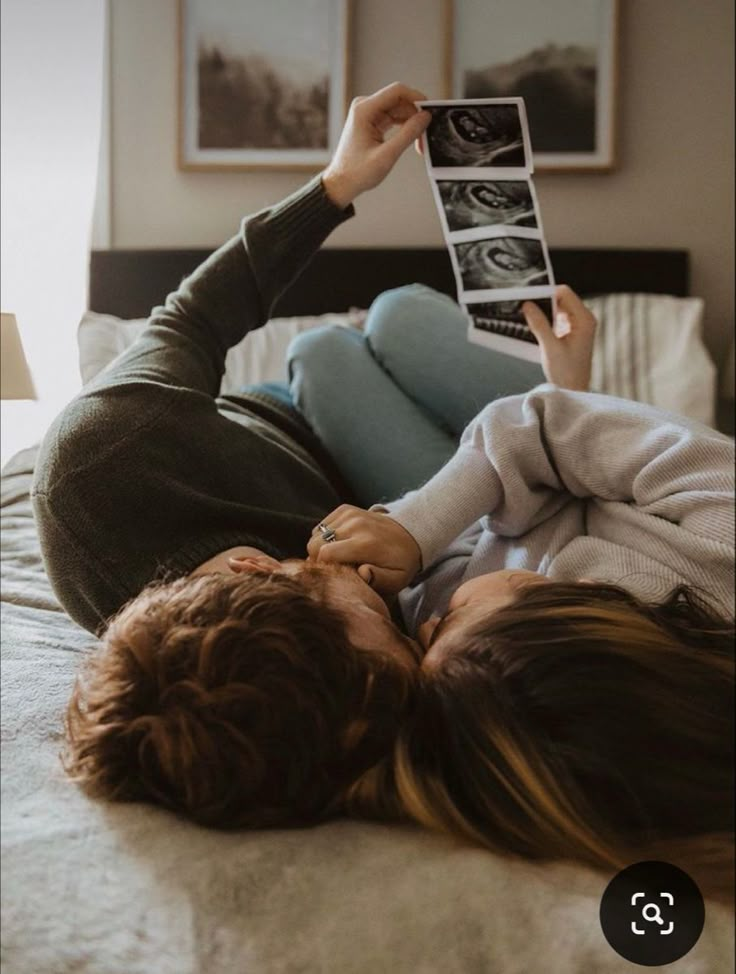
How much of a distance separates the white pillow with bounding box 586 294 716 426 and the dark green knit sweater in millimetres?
1042

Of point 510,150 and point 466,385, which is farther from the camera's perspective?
point 466,385

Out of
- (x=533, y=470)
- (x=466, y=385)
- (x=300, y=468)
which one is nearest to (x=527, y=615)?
(x=533, y=470)

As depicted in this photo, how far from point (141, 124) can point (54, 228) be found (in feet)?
1.52

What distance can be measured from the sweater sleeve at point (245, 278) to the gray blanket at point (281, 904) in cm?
64

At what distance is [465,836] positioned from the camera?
0.52m

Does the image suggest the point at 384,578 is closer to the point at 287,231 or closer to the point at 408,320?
the point at 287,231

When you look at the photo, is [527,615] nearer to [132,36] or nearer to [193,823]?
[193,823]

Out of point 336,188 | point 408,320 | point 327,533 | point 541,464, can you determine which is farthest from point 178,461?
point 408,320

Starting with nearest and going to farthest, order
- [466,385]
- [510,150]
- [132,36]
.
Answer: [510,150], [466,385], [132,36]

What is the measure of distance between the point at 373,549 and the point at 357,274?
1.63m

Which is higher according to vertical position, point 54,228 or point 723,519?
point 54,228

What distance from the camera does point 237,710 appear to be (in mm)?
516

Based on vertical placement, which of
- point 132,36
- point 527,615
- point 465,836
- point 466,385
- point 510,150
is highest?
point 132,36

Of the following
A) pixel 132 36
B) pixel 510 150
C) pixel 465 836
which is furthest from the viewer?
pixel 132 36
